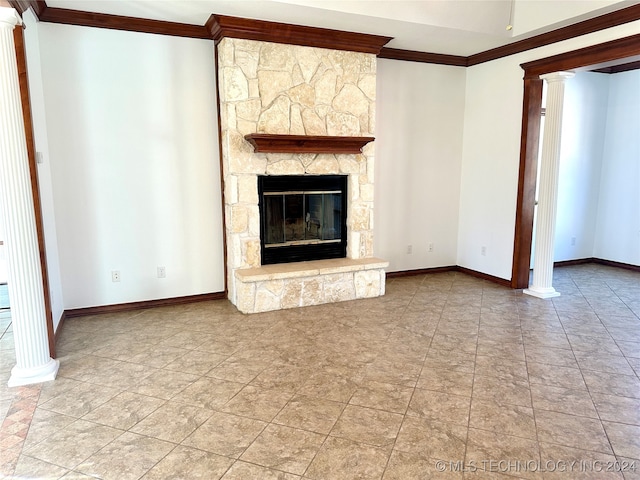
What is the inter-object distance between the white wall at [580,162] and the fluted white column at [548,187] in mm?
1625

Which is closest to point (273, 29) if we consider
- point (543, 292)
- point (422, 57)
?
point (422, 57)

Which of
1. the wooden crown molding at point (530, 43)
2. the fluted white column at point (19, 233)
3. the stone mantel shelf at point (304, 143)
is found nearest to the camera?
the fluted white column at point (19, 233)

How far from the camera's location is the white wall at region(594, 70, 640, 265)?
5812 mm

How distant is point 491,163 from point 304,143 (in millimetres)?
2411

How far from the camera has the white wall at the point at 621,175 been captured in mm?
5812

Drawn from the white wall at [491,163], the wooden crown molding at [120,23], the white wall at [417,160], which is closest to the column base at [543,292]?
the white wall at [491,163]

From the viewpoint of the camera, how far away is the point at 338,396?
2.60 metres

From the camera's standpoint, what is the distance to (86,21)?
365 centimetres

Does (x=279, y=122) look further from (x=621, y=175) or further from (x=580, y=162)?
(x=621, y=175)

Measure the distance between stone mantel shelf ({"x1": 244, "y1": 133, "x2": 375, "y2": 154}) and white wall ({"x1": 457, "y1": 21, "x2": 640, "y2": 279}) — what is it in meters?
1.70

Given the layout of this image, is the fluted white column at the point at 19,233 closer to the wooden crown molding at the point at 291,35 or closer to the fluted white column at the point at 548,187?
the wooden crown molding at the point at 291,35

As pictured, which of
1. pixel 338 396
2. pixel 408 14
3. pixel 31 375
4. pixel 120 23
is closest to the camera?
pixel 338 396

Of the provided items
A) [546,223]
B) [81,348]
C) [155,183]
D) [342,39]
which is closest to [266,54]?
[342,39]

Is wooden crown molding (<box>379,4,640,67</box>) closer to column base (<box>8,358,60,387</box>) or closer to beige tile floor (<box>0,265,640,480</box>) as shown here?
beige tile floor (<box>0,265,640,480</box>)
